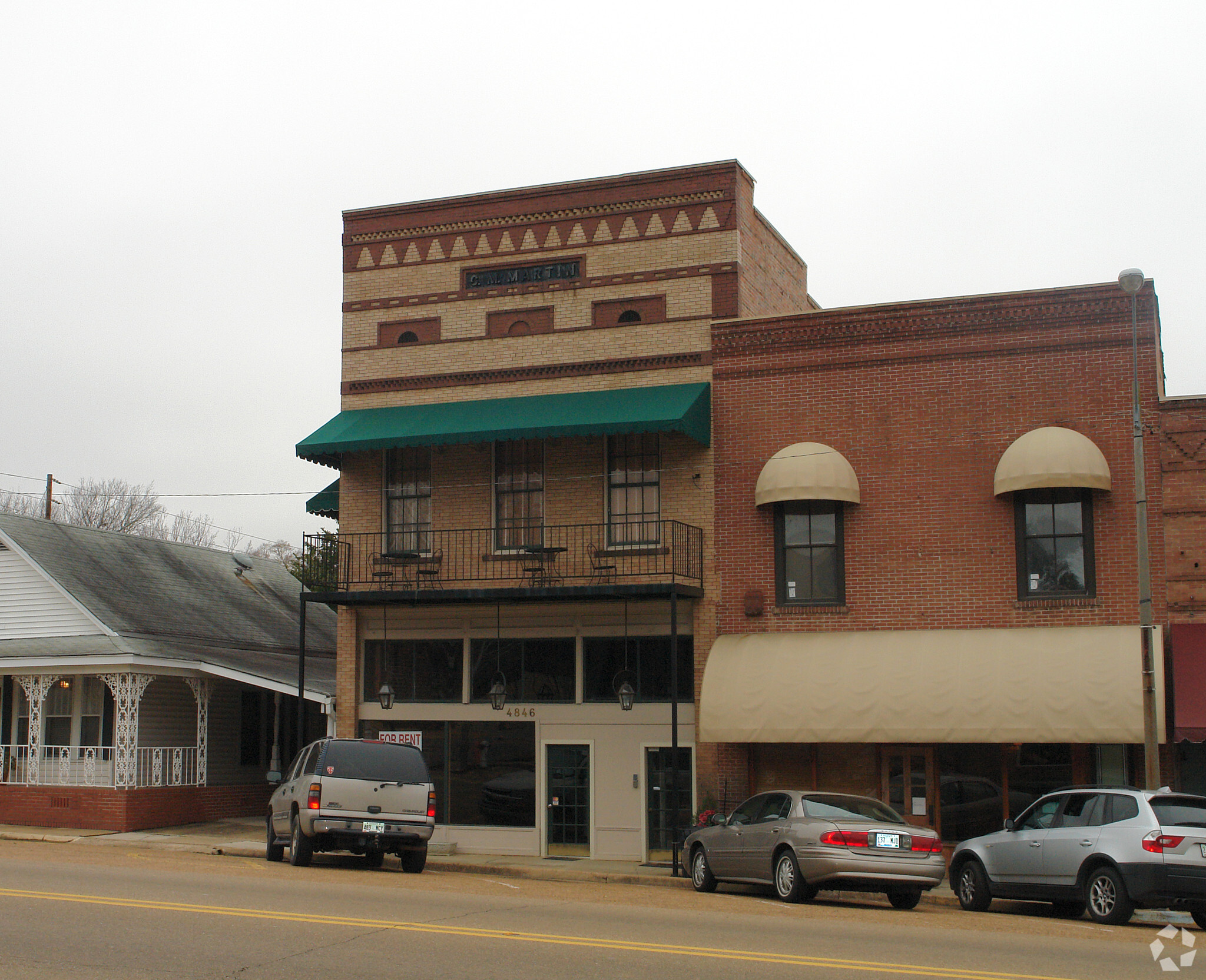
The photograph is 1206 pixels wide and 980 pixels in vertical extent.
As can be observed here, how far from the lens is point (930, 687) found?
19.7 m

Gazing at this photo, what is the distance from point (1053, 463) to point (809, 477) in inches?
144

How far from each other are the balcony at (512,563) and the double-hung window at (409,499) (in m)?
0.04

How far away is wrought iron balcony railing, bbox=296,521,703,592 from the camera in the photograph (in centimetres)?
2230

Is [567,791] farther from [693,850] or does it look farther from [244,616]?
[244,616]

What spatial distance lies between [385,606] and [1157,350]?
13.4 m

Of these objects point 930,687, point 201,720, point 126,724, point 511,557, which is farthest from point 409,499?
point 930,687

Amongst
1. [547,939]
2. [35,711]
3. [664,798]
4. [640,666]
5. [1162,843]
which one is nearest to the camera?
[547,939]

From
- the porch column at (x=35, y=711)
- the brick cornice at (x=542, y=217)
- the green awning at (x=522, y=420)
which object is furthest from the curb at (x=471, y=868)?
the brick cornice at (x=542, y=217)

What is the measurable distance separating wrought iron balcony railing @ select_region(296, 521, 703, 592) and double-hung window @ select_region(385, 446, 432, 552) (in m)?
0.04

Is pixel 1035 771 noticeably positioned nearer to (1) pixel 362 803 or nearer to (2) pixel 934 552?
(2) pixel 934 552

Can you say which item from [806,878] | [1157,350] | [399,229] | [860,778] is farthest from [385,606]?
[1157,350]

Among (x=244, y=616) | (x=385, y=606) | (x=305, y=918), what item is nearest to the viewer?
(x=305, y=918)

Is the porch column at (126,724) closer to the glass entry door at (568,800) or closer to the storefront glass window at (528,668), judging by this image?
the storefront glass window at (528,668)

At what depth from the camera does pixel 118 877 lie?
603 inches
